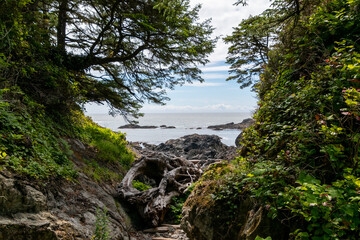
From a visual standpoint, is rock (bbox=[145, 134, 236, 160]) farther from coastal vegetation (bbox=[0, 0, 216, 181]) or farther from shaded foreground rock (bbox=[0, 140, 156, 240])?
shaded foreground rock (bbox=[0, 140, 156, 240])

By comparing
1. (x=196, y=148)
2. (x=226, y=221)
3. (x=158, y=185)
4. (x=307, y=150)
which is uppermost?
(x=307, y=150)

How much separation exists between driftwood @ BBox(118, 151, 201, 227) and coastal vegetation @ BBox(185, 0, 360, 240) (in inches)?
78.8

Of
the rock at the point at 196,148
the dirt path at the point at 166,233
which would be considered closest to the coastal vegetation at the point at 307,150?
the dirt path at the point at 166,233

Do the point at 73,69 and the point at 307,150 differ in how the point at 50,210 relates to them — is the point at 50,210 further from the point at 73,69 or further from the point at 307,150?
the point at 73,69

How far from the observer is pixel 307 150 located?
2.44 m

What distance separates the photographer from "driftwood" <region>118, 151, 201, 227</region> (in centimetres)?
559

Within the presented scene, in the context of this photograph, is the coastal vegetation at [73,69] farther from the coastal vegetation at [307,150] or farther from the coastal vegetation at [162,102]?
the coastal vegetation at [307,150]

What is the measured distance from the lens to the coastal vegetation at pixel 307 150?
176 centimetres

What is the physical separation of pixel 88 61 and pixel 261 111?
7133mm

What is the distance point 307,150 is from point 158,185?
5827 mm

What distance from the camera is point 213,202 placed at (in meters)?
3.26

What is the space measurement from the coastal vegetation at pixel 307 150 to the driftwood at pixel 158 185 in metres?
2.00

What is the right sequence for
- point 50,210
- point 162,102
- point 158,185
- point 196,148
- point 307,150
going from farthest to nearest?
point 196,148
point 162,102
point 158,185
point 50,210
point 307,150

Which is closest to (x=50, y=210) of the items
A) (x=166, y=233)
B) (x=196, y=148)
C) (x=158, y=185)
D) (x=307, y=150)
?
(x=166, y=233)
